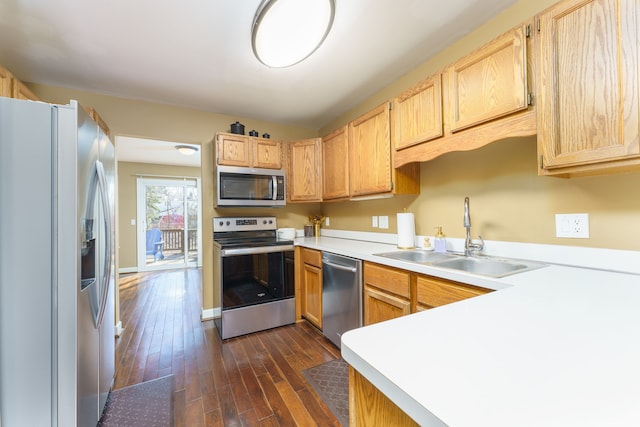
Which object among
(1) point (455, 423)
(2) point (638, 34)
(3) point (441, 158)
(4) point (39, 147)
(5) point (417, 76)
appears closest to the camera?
(1) point (455, 423)

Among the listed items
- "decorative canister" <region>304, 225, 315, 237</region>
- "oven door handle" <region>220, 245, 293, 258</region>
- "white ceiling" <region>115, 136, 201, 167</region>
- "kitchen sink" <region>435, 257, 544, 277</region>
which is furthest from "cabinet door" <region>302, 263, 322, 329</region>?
"white ceiling" <region>115, 136, 201, 167</region>

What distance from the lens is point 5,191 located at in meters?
1.05

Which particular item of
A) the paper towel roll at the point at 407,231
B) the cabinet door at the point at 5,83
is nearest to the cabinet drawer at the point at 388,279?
the paper towel roll at the point at 407,231

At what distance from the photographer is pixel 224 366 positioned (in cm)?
206

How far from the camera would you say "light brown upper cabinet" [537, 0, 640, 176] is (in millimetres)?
1009

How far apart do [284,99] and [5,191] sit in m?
2.27

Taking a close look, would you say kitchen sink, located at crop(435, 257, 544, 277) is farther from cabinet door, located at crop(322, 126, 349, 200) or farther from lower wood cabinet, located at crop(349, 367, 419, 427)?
cabinet door, located at crop(322, 126, 349, 200)

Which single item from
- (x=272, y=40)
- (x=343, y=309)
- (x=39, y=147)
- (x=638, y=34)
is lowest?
(x=343, y=309)

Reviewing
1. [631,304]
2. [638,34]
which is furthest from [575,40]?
[631,304]

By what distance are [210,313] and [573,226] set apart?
10.6 ft

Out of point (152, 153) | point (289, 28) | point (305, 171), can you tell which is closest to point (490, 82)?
point (289, 28)

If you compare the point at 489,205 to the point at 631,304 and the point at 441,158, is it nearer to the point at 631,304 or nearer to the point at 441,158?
the point at 441,158

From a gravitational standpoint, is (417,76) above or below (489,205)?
above

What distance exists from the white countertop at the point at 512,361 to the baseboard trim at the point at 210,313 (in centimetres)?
277
